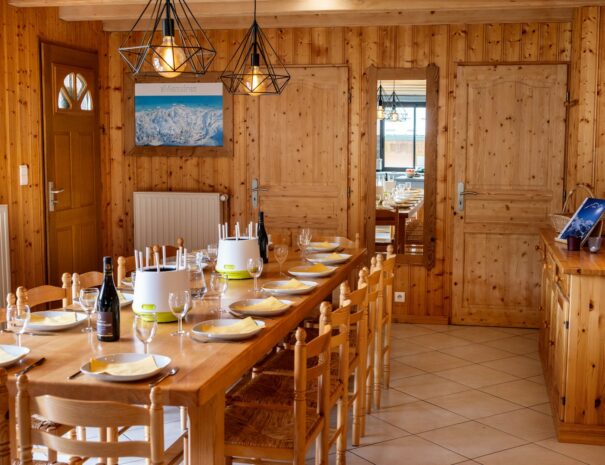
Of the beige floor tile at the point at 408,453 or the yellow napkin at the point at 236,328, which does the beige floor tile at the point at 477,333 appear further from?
the yellow napkin at the point at 236,328

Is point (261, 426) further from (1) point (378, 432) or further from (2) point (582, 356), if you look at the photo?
(2) point (582, 356)

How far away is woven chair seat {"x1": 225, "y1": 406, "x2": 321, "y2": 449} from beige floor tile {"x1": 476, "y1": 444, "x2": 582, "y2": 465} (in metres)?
1.14

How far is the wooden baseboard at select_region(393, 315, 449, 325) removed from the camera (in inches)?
267

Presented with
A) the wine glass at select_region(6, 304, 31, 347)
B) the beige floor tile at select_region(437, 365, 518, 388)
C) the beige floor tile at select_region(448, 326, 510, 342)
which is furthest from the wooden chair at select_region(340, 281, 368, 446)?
the beige floor tile at select_region(448, 326, 510, 342)

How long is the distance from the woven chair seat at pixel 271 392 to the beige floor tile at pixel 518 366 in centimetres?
217

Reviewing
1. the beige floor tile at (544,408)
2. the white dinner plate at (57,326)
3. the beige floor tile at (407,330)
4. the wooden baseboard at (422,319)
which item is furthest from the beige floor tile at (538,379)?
the white dinner plate at (57,326)

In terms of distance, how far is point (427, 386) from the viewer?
16.4ft

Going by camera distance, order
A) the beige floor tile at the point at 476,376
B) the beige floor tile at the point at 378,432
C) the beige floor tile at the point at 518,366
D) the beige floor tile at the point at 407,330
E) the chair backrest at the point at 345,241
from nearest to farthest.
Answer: the beige floor tile at the point at 378,432, the beige floor tile at the point at 476,376, the beige floor tile at the point at 518,366, the chair backrest at the point at 345,241, the beige floor tile at the point at 407,330

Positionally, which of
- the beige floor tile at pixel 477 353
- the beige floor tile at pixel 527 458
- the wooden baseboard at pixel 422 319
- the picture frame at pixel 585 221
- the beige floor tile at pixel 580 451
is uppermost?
the picture frame at pixel 585 221

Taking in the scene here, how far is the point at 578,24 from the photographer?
5867 mm

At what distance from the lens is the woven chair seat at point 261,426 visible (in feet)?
9.46

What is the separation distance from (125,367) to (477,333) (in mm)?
4411

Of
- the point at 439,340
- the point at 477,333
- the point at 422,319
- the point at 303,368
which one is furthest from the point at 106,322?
the point at 422,319

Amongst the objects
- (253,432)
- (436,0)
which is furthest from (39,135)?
(253,432)
